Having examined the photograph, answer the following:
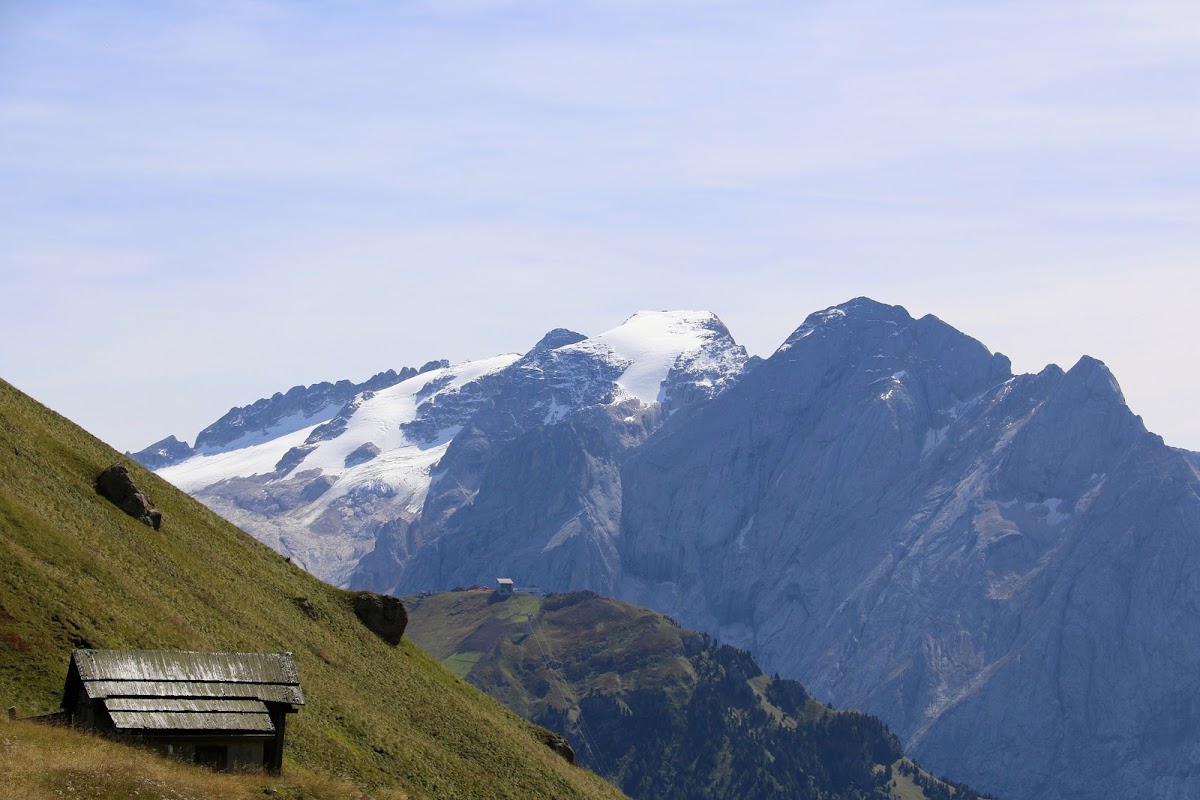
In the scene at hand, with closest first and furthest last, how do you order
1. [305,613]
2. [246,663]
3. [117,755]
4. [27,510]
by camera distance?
1. [117,755]
2. [246,663]
3. [27,510]
4. [305,613]

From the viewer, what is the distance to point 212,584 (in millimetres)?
103000

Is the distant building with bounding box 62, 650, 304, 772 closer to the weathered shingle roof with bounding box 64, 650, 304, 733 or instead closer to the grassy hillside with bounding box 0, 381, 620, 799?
the weathered shingle roof with bounding box 64, 650, 304, 733

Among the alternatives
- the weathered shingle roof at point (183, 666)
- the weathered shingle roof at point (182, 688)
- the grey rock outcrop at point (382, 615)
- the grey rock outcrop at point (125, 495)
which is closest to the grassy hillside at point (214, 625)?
the grey rock outcrop at point (125, 495)

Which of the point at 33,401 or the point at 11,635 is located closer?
the point at 11,635

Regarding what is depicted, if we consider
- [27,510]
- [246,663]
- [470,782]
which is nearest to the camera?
[246,663]

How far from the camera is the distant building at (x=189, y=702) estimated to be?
61.5 meters

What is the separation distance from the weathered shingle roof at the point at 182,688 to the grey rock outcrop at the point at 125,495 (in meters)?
41.9

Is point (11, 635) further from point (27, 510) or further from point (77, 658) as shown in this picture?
point (27, 510)

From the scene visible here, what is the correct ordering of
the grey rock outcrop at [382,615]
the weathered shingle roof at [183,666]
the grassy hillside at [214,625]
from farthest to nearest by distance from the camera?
the grey rock outcrop at [382,615]
the grassy hillside at [214,625]
the weathered shingle roof at [183,666]

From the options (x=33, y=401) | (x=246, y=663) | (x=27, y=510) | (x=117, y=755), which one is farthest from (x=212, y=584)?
(x=117, y=755)

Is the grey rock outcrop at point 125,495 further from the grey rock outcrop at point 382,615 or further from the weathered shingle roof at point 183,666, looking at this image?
the weathered shingle roof at point 183,666

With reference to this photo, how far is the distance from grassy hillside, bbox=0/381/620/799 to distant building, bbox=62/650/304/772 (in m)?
3.50

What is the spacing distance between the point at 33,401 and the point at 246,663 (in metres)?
62.2

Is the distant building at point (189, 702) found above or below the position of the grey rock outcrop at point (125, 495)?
below
